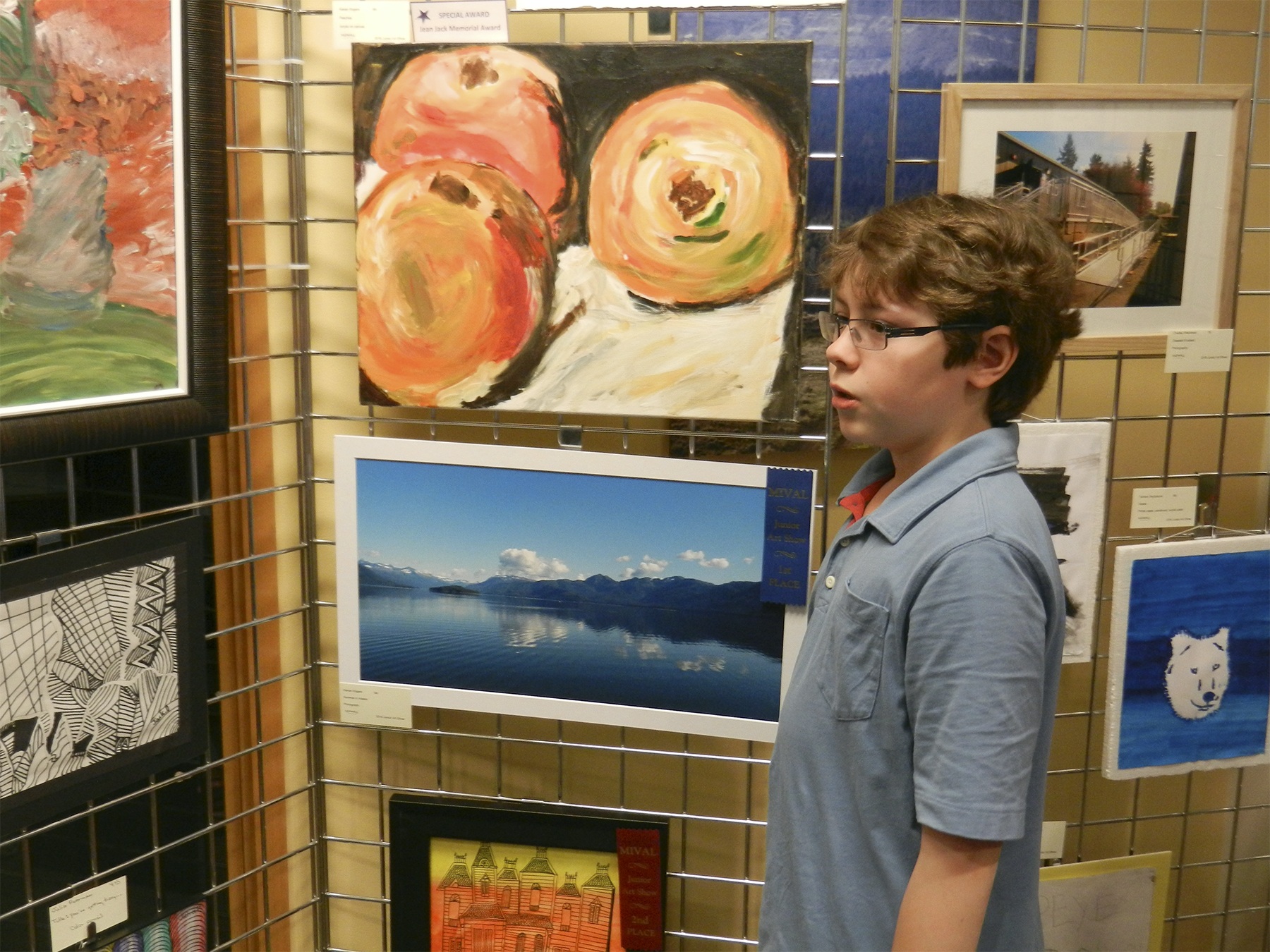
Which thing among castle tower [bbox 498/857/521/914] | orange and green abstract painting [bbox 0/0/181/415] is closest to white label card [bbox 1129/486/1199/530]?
castle tower [bbox 498/857/521/914]

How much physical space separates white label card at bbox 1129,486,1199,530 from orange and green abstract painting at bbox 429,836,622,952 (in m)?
0.92

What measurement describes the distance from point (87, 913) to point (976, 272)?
1.29m

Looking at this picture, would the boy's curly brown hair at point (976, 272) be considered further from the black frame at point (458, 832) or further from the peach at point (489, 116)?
the black frame at point (458, 832)

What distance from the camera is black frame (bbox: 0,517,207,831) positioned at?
1290mm

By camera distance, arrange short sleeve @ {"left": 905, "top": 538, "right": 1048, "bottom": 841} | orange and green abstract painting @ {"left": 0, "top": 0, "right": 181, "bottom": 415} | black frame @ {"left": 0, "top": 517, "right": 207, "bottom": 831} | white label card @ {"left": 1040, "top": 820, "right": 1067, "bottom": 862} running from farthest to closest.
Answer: white label card @ {"left": 1040, "top": 820, "right": 1067, "bottom": 862} < black frame @ {"left": 0, "top": 517, "right": 207, "bottom": 831} < orange and green abstract painting @ {"left": 0, "top": 0, "right": 181, "bottom": 415} < short sleeve @ {"left": 905, "top": 538, "right": 1048, "bottom": 841}

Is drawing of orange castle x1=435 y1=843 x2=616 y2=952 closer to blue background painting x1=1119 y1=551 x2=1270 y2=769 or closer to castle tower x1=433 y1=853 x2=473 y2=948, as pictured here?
castle tower x1=433 y1=853 x2=473 y2=948

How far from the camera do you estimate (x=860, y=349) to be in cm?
109

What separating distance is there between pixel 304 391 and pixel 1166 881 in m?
1.51

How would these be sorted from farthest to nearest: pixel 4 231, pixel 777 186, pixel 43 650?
1. pixel 777 186
2. pixel 43 650
3. pixel 4 231

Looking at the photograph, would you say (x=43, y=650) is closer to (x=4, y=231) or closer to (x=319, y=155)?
(x=4, y=231)

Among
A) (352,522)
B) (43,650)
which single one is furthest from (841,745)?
(43,650)

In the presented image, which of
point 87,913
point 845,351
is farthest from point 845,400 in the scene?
point 87,913

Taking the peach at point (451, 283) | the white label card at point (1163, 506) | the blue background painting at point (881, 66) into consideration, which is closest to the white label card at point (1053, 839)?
the white label card at point (1163, 506)

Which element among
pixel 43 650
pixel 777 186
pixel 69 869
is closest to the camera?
pixel 43 650
